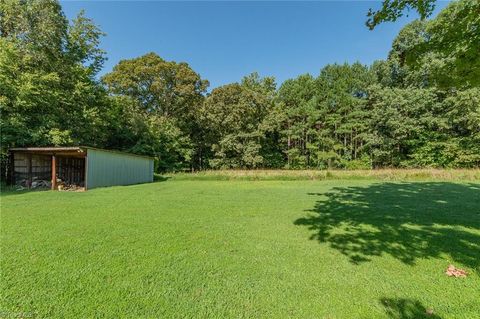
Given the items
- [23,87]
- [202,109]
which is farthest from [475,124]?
[23,87]

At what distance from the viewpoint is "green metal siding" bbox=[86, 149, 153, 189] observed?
452 inches

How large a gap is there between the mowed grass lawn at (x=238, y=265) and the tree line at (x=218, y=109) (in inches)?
466

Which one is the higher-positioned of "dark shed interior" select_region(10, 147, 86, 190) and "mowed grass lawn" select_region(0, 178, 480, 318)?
"dark shed interior" select_region(10, 147, 86, 190)

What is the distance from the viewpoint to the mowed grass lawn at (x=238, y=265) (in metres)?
2.15

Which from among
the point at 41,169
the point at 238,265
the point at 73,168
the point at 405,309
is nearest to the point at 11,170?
the point at 41,169

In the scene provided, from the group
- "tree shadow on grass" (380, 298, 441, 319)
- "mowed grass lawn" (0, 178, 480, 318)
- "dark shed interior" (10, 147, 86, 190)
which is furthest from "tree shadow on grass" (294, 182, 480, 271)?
"dark shed interior" (10, 147, 86, 190)

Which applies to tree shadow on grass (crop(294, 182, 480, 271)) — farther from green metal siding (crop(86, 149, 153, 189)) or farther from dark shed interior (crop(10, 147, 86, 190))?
dark shed interior (crop(10, 147, 86, 190))

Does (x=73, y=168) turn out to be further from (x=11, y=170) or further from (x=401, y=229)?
(x=401, y=229)

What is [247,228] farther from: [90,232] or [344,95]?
[344,95]

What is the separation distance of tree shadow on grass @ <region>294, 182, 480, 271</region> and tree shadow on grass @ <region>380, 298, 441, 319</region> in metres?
0.89

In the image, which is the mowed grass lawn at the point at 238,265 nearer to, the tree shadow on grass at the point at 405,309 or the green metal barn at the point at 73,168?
the tree shadow on grass at the point at 405,309

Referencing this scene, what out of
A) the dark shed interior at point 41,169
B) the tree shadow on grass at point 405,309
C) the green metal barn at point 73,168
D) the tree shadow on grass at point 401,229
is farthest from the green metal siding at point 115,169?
the tree shadow on grass at point 405,309

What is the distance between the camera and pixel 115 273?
8.97ft

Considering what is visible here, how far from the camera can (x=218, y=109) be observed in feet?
76.2
